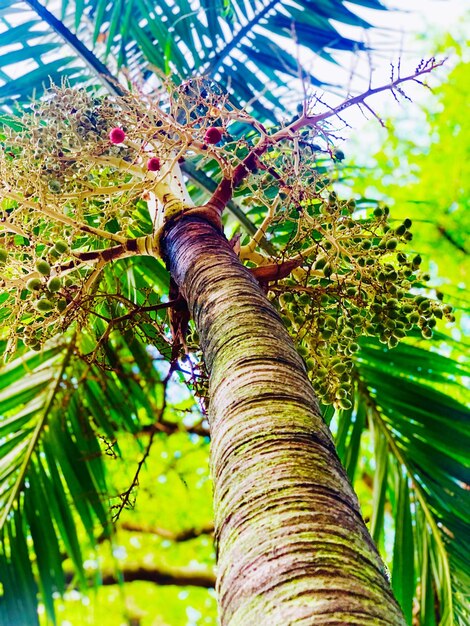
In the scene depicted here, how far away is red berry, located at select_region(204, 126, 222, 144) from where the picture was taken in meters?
1.63

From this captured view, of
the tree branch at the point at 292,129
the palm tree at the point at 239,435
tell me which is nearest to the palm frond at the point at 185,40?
the palm tree at the point at 239,435

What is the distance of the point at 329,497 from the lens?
73 cm

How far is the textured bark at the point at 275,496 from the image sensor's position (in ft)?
1.92

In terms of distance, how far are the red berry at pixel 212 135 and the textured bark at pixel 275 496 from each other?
2.05ft

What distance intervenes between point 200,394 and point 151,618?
6080 millimetres

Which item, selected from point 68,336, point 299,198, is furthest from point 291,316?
point 68,336

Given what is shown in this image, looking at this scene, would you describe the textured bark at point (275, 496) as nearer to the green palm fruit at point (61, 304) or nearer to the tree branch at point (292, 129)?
the green palm fruit at point (61, 304)

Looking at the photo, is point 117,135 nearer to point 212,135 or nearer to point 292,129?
point 212,135

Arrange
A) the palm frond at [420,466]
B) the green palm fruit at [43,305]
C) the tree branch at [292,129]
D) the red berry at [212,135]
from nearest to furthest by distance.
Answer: the green palm fruit at [43,305] → the tree branch at [292,129] → the red berry at [212,135] → the palm frond at [420,466]

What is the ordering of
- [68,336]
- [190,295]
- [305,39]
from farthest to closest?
[68,336], [305,39], [190,295]

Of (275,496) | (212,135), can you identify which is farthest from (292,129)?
(275,496)

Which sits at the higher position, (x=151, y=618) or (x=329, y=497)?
(x=151, y=618)

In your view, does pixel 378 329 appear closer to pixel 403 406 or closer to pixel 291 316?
pixel 291 316

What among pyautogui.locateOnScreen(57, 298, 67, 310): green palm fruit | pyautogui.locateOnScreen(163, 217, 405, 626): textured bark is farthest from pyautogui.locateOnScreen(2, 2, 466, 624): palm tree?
pyautogui.locateOnScreen(57, 298, 67, 310): green palm fruit
